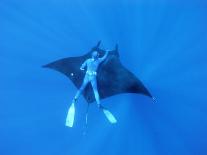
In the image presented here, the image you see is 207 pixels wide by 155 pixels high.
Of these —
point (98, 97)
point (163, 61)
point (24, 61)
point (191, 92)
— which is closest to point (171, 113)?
point (191, 92)

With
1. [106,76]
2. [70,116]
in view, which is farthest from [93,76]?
[70,116]

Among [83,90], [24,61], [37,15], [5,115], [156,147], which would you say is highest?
[37,15]

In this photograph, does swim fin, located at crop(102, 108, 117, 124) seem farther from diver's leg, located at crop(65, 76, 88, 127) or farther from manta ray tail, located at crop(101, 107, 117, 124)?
diver's leg, located at crop(65, 76, 88, 127)

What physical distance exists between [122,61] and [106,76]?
197mm

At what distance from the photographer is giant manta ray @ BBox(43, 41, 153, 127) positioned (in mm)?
2977

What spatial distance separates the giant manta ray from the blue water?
48 mm

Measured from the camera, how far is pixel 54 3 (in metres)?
3.04

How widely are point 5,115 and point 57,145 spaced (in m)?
0.55

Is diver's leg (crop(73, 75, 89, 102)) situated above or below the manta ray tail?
above

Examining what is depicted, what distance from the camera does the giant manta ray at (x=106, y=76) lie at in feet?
9.77

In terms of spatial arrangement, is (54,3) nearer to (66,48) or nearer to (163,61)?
(66,48)

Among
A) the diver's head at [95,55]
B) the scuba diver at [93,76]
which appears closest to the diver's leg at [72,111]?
the scuba diver at [93,76]

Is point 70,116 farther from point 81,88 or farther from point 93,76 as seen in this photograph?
point 93,76

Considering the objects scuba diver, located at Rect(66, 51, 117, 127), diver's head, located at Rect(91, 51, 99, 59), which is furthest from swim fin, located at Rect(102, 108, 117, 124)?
diver's head, located at Rect(91, 51, 99, 59)
